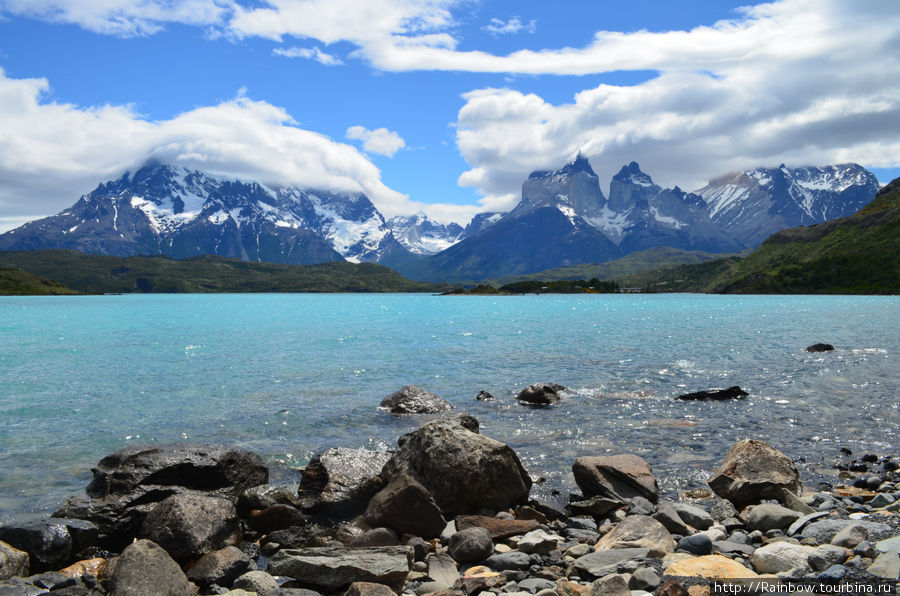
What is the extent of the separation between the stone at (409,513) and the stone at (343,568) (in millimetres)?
2783

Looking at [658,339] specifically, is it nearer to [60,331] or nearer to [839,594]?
[839,594]

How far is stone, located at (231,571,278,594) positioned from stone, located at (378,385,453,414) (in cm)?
1925

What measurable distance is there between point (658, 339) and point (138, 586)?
71.9 m

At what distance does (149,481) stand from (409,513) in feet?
27.4

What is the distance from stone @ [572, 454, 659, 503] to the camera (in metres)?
19.0

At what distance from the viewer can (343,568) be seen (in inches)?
493

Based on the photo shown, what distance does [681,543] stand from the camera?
533 inches

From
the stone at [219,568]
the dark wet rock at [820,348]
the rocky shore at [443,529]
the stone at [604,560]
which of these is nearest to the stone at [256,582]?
the rocky shore at [443,529]

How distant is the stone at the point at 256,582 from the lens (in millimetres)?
12366

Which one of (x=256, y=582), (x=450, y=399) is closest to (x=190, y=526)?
(x=256, y=582)

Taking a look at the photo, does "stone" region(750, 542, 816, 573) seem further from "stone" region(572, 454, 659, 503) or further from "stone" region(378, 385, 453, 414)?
"stone" region(378, 385, 453, 414)

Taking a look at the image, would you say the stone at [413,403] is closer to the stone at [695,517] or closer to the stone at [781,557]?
the stone at [695,517]

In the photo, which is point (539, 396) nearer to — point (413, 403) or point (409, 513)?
point (413, 403)

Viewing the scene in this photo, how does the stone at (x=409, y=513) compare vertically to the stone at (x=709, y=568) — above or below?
below
